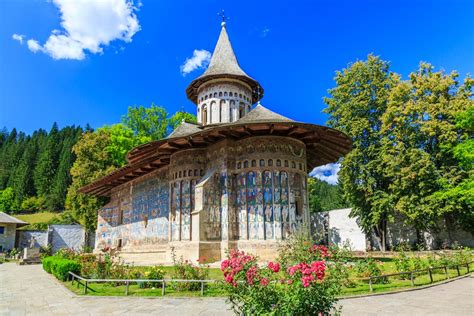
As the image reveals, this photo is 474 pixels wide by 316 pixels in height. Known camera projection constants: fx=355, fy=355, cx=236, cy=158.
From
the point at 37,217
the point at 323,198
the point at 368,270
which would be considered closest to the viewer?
the point at 368,270

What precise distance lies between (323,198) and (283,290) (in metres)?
64.4

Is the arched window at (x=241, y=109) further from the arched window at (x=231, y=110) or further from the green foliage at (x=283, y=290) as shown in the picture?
the green foliage at (x=283, y=290)

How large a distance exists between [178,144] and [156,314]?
34.3 ft

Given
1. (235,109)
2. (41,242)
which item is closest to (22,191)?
(41,242)

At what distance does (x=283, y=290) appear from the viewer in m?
4.54

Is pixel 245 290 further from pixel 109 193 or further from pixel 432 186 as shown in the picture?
pixel 109 193

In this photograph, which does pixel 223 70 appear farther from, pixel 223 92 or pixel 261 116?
pixel 261 116

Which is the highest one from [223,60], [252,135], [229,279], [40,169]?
[40,169]

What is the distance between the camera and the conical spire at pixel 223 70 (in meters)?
20.5

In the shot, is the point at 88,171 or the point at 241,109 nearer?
the point at 241,109

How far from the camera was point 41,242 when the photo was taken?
33531mm

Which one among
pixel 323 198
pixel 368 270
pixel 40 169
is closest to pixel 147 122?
pixel 368 270

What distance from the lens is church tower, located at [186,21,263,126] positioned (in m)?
20.3

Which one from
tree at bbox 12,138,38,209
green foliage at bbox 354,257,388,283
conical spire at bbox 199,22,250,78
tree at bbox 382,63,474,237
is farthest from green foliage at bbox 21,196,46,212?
green foliage at bbox 354,257,388,283
